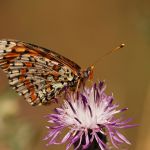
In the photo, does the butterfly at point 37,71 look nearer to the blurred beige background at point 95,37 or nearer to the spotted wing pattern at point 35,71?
the spotted wing pattern at point 35,71

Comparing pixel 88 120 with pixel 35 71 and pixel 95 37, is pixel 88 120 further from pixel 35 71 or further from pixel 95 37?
pixel 95 37

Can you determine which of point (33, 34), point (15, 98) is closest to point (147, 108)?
point (15, 98)

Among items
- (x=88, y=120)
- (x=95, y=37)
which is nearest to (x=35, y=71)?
(x=88, y=120)

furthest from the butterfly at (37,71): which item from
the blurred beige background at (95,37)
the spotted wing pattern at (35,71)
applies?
the blurred beige background at (95,37)

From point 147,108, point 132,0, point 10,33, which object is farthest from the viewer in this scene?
point 10,33

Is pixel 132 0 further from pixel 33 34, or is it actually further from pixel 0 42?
pixel 0 42
